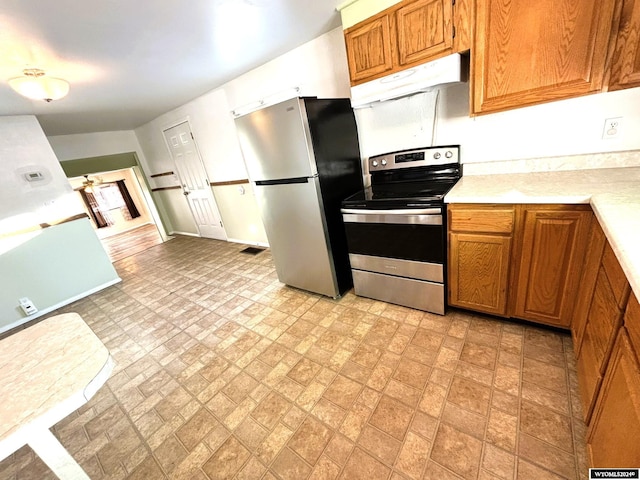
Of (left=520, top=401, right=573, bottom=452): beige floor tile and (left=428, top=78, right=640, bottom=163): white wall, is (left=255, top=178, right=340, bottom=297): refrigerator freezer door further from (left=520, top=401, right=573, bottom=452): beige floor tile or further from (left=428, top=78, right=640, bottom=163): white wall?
(left=520, top=401, right=573, bottom=452): beige floor tile

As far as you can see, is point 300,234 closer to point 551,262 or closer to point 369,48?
point 369,48

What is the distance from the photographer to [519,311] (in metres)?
1.67

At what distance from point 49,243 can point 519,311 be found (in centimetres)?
485

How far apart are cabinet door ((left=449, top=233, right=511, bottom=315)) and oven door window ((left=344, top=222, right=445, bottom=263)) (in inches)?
4.1

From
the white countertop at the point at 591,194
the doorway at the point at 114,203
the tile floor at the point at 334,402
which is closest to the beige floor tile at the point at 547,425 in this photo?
the tile floor at the point at 334,402

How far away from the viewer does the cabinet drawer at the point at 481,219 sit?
150cm

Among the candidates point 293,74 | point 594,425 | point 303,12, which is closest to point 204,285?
point 293,74

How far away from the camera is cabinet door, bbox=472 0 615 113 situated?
1262mm

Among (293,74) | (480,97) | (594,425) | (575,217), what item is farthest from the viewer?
(293,74)

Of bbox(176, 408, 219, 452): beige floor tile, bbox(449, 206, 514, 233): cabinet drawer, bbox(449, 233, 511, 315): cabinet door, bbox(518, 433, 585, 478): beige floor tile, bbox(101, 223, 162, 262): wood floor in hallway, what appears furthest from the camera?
bbox(101, 223, 162, 262): wood floor in hallway

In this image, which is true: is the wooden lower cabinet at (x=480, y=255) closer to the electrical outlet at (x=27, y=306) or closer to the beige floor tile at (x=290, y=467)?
the beige floor tile at (x=290, y=467)

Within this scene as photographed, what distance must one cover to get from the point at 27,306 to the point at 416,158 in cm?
454

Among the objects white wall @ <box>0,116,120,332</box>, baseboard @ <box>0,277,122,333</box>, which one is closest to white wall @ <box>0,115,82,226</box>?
white wall @ <box>0,116,120,332</box>

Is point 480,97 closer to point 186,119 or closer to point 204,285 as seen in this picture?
point 204,285
